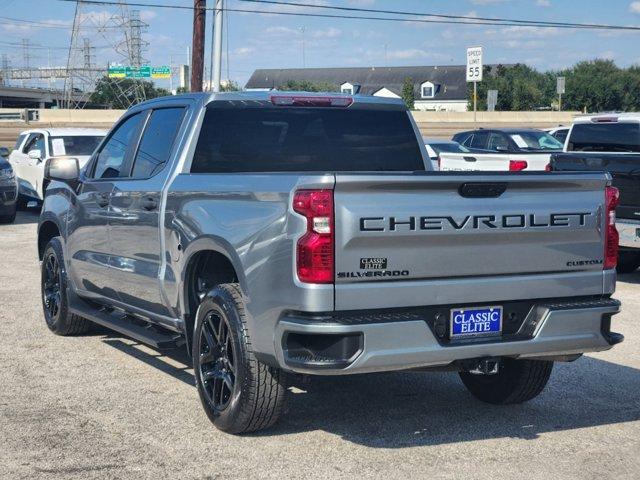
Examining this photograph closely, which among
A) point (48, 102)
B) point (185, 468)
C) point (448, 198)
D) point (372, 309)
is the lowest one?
point (185, 468)

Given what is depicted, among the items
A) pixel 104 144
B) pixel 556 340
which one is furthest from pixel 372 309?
pixel 104 144

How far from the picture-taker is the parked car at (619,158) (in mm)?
11664

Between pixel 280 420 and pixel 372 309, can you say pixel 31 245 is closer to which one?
pixel 280 420

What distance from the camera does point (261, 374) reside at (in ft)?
17.9

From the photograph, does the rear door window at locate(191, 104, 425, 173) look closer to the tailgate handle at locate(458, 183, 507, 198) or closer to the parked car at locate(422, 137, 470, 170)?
the tailgate handle at locate(458, 183, 507, 198)

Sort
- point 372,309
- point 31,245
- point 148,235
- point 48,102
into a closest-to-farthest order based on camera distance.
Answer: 1. point 372,309
2. point 148,235
3. point 31,245
4. point 48,102

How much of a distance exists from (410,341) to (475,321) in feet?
1.50

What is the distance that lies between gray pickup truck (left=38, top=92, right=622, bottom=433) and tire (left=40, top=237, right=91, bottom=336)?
1.53m

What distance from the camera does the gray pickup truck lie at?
500 centimetres

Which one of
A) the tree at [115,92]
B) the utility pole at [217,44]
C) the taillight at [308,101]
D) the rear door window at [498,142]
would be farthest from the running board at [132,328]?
the tree at [115,92]

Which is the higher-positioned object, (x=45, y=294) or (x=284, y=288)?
(x=284, y=288)

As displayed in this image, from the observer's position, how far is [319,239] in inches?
195

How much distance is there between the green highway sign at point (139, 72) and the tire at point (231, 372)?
383 ft

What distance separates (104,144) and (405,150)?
2.63m
